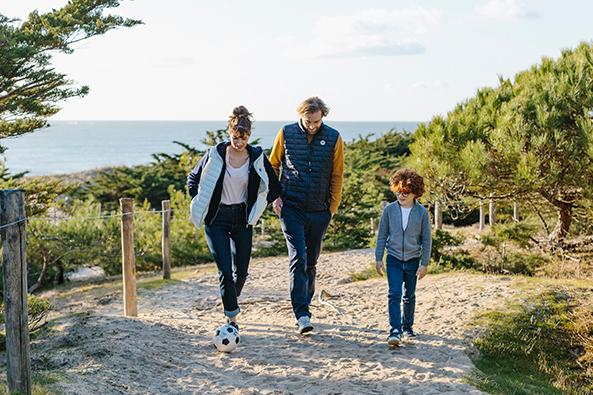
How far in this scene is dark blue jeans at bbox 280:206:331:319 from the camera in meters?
6.13

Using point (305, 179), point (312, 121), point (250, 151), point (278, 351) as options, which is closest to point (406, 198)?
point (305, 179)

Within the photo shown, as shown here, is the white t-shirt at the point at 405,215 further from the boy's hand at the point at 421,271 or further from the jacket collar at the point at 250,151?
the jacket collar at the point at 250,151

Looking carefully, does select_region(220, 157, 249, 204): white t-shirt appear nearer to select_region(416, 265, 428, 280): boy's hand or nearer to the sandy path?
the sandy path

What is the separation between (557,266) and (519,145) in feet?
7.00

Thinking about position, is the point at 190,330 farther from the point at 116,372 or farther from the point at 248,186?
the point at 248,186

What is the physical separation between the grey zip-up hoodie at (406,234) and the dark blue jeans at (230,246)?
3.75 feet

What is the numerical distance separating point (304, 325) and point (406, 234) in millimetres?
1265

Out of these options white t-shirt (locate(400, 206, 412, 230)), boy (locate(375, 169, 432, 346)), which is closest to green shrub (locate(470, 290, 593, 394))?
boy (locate(375, 169, 432, 346))

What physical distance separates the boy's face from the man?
0.54 m

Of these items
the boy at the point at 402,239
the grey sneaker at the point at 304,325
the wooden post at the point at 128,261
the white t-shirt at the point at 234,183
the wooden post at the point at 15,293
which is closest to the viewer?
the wooden post at the point at 15,293

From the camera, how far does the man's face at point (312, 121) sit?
593cm

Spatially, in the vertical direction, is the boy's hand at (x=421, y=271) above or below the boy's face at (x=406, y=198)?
below

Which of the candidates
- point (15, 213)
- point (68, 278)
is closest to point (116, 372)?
point (15, 213)

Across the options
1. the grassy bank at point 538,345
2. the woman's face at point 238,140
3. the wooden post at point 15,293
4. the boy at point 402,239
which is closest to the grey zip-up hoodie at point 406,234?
the boy at point 402,239
